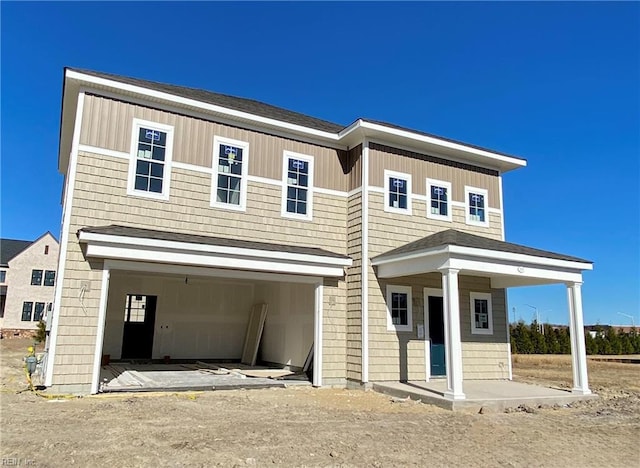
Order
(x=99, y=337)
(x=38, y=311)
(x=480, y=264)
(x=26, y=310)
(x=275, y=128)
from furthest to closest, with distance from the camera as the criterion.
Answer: (x=38, y=311) < (x=26, y=310) < (x=275, y=128) < (x=480, y=264) < (x=99, y=337)

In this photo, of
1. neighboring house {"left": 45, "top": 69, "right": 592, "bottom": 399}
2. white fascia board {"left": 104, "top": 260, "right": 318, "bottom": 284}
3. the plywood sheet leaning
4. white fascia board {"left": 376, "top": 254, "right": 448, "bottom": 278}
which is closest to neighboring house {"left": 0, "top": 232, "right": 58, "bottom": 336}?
the plywood sheet leaning

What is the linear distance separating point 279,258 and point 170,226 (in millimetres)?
2420

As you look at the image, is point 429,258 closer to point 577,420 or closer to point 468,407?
point 468,407

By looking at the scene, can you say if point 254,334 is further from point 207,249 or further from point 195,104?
point 195,104

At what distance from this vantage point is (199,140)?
10758mm

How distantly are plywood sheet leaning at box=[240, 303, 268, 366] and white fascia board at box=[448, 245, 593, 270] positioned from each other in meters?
7.89

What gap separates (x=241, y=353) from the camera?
16219mm

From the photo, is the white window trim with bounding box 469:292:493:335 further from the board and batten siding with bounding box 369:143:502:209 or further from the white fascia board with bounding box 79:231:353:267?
the white fascia board with bounding box 79:231:353:267

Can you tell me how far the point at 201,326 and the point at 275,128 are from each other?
7579 mm

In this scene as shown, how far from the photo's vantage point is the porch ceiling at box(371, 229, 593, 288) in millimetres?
9766

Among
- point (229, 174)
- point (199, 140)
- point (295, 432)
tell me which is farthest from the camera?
point (229, 174)

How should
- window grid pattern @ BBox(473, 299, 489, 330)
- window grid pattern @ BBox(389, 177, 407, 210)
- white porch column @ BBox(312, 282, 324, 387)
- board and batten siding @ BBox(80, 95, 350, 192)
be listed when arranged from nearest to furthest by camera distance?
board and batten siding @ BBox(80, 95, 350, 192), white porch column @ BBox(312, 282, 324, 387), window grid pattern @ BBox(389, 177, 407, 210), window grid pattern @ BBox(473, 299, 489, 330)

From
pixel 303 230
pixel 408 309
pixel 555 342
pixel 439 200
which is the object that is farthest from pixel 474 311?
pixel 555 342

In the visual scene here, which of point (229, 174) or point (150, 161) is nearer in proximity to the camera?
point (150, 161)
